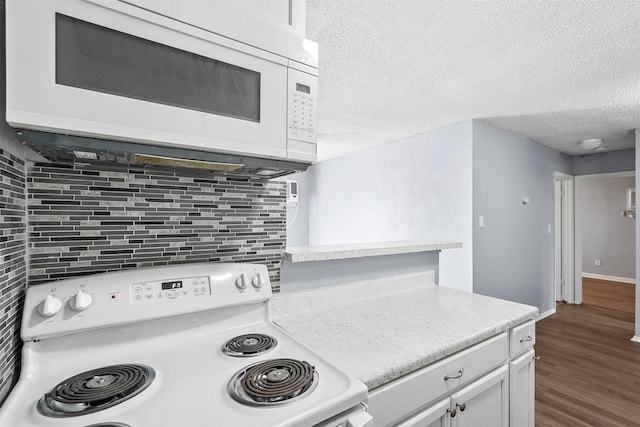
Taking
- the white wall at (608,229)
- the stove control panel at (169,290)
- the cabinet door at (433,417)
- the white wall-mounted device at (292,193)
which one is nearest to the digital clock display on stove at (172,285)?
the stove control panel at (169,290)

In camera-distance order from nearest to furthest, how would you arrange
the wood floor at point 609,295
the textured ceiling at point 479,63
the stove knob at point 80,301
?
the stove knob at point 80,301, the textured ceiling at point 479,63, the wood floor at point 609,295

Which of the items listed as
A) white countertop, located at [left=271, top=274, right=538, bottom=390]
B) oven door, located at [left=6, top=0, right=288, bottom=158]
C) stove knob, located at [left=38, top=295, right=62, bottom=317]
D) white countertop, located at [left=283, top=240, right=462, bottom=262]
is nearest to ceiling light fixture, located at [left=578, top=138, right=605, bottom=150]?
white countertop, located at [left=283, top=240, right=462, bottom=262]

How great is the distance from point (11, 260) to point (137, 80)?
53cm

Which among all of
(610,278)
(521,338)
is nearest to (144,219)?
(521,338)

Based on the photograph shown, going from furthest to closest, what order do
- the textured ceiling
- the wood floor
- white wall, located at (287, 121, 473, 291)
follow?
the wood floor → white wall, located at (287, 121, 473, 291) → the textured ceiling

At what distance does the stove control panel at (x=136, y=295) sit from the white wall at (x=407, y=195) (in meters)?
2.65

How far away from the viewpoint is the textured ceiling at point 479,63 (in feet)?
4.88

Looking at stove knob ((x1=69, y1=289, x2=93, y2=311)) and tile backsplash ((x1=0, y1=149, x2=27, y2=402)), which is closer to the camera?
tile backsplash ((x1=0, y1=149, x2=27, y2=402))

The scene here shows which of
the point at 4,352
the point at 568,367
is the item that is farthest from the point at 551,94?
the point at 4,352

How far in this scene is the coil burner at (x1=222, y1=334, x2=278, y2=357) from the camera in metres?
A: 0.88

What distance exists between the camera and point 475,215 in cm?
308

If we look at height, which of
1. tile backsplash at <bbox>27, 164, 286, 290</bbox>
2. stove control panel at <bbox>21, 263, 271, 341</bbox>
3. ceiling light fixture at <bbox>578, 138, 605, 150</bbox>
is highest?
ceiling light fixture at <bbox>578, 138, 605, 150</bbox>

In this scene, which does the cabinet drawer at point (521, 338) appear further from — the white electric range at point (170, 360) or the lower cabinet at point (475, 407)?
the white electric range at point (170, 360)

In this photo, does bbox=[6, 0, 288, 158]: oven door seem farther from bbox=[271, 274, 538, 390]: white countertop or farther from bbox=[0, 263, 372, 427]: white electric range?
bbox=[271, 274, 538, 390]: white countertop
